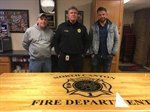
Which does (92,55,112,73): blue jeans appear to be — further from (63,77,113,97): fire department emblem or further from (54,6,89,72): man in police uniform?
(63,77,113,97): fire department emblem

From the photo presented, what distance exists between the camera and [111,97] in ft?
4.31

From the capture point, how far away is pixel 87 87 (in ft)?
4.96

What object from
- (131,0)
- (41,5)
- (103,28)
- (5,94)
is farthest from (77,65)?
(131,0)

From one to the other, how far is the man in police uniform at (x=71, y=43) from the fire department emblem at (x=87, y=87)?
647 millimetres

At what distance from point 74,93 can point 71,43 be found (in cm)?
106

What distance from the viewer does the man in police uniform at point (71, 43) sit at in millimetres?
2281

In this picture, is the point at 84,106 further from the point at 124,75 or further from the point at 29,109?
the point at 124,75

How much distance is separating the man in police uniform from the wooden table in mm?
517

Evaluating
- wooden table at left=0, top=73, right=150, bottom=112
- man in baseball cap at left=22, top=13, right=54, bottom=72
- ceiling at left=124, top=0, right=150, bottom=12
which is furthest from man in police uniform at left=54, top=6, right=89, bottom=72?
ceiling at left=124, top=0, right=150, bottom=12

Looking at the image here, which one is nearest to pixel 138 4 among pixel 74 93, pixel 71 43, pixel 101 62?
pixel 101 62

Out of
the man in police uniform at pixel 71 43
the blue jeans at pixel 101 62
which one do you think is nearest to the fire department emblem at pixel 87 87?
the man in police uniform at pixel 71 43

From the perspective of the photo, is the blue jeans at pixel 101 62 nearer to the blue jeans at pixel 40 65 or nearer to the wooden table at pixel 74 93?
the wooden table at pixel 74 93

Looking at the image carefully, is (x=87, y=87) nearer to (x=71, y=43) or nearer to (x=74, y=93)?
(x=74, y=93)

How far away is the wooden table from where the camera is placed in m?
1.14
